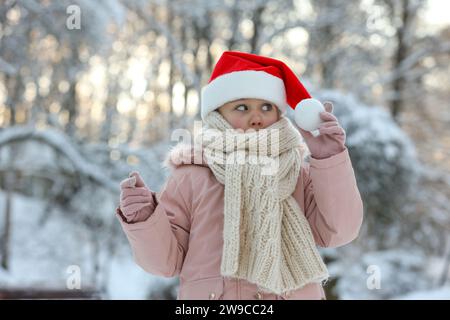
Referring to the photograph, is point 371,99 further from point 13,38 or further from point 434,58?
point 13,38

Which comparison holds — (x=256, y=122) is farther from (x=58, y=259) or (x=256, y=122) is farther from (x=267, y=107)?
(x=58, y=259)

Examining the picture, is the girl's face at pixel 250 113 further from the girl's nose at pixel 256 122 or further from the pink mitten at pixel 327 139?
the pink mitten at pixel 327 139

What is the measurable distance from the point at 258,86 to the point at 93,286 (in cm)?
528

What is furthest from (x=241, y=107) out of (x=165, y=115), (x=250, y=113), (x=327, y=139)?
(x=165, y=115)

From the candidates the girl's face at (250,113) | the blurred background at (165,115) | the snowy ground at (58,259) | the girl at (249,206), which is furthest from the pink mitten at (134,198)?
the snowy ground at (58,259)

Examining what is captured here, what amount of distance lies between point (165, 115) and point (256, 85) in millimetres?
7258

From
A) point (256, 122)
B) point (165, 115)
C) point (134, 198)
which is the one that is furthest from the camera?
point (165, 115)

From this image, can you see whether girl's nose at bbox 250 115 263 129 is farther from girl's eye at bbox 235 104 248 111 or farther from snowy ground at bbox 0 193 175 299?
snowy ground at bbox 0 193 175 299

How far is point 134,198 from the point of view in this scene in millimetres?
1476

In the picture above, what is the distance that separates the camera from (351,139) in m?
5.49

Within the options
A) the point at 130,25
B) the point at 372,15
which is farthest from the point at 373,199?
the point at 130,25

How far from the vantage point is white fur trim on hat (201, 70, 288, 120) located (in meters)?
1.73

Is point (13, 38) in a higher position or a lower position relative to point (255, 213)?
higher

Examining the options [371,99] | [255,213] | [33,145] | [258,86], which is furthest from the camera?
[371,99]
